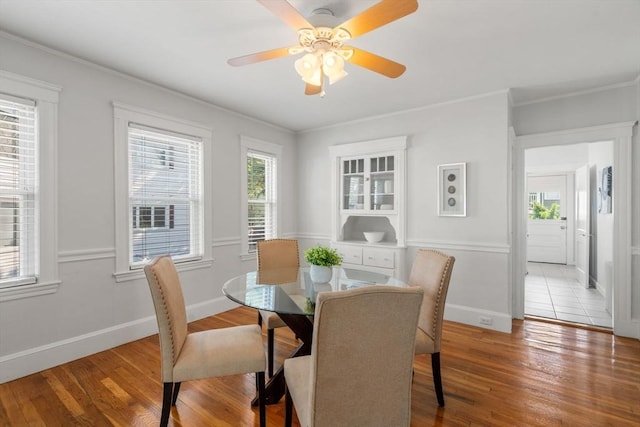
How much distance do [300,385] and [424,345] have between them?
92cm

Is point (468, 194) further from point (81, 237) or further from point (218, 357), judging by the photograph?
point (81, 237)

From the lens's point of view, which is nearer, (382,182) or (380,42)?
(380,42)

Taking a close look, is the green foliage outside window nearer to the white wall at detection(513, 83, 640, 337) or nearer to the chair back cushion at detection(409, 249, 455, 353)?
the white wall at detection(513, 83, 640, 337)

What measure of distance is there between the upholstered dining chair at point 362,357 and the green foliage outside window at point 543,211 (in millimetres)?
8161

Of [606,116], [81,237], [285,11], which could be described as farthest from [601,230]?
[81,237]

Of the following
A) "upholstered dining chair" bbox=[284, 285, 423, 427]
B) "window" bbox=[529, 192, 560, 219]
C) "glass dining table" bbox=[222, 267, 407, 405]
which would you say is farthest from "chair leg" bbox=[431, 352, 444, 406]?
"window" bbox=[529, 192, 560, 219]

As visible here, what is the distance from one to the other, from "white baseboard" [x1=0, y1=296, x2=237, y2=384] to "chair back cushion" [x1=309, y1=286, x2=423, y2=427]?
8.14ft

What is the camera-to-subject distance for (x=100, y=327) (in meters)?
2.82

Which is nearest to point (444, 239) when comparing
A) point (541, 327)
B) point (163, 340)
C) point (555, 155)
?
point (541, 327)

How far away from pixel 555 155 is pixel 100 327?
811 centimetres

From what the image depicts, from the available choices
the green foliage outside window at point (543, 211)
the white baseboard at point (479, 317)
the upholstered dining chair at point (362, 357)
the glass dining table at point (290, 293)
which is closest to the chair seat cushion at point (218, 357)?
the glass dining table at point (290, 293)

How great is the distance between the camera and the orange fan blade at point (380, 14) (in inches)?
56.8

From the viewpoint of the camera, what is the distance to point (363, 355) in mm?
1272

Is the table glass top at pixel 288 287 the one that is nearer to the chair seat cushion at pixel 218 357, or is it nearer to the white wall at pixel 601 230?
the chair seat cushion at pixel 218 357
